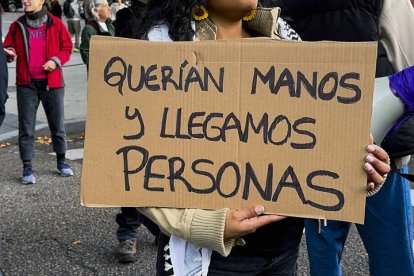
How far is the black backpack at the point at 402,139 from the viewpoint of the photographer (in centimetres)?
191

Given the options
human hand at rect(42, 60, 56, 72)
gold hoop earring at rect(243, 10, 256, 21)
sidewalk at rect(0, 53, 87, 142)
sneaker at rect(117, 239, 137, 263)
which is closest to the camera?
gold hoop earring at rect(243, 10, 256, 21)

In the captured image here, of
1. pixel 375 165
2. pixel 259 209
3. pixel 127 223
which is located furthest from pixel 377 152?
pixel 127 223

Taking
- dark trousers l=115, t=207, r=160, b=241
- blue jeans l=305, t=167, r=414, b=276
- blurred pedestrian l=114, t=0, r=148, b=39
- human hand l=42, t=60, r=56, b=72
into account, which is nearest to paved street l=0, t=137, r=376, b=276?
dark trousers l=115, t=207, r=160, b=241

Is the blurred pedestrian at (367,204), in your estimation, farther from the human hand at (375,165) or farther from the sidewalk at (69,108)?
the sidewalk at (69,108)

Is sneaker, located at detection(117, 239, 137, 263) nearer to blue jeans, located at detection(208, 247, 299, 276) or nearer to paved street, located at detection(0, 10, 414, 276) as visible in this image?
paved street, located at detection(0, 10, 414, 276)

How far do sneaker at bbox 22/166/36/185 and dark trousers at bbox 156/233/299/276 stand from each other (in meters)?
3.41

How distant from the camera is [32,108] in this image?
474cm

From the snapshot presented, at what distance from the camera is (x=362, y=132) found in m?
1.42

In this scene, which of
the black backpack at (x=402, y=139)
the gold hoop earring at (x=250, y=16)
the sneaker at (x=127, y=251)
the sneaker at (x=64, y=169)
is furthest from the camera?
the sneaker at (x=64, y=169)

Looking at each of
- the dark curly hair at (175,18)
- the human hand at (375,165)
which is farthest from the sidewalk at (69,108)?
the human hand at (375,165)

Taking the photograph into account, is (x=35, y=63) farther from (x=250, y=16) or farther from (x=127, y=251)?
(x=250, y=16)

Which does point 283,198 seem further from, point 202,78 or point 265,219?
point 202,78

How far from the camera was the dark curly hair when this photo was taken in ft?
5.10

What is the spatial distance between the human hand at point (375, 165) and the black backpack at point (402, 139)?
17.5 inches
